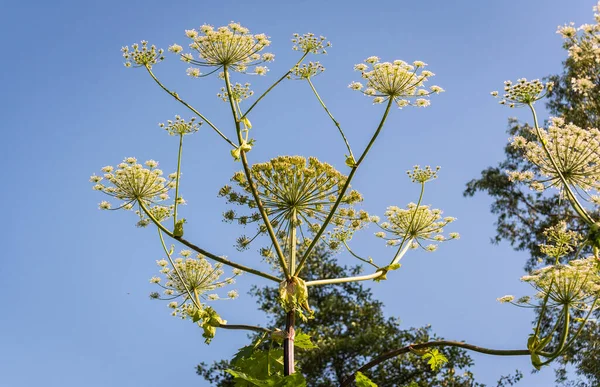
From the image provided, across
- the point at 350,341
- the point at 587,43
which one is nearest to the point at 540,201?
the point at 350,341

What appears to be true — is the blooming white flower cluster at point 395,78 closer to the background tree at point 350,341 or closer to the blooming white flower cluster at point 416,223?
the blooming white flower cluster at point 416,223

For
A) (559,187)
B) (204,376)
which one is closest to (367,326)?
(204,376)

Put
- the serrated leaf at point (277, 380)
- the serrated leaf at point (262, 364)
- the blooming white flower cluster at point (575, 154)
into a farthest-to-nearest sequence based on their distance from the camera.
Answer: the blooming white flower cluster at point (575, 154)
the serrated leaf at point (262, 364)
the serrated leaf at point (277, 380)

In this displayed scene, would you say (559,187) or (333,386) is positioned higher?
(333,386)

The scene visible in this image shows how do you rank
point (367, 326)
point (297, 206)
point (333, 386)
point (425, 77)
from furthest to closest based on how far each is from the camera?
1. point (367, 326)
2. point (333, 386)
3. point (297, 206)
4. point (425, 77)

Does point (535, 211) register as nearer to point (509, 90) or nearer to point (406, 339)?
point (406, 339)

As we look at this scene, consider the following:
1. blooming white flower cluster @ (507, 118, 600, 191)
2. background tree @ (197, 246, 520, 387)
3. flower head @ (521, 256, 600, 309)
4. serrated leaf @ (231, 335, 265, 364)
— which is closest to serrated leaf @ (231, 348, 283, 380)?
serrated leaf @ (231, 335, 265, 364)

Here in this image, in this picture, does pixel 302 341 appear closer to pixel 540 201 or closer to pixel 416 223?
pixel 416 223

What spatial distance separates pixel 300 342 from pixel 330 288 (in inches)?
791

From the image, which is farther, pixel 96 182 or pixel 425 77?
pixel 96 182

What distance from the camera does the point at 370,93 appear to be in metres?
4.86

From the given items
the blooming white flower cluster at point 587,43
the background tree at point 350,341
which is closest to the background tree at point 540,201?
the background tree at point 350,341

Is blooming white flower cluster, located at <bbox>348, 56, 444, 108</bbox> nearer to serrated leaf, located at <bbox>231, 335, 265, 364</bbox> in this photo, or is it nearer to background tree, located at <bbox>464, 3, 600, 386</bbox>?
serrated leaf, located at <bbox>231, 335, 265, 364</bbox>

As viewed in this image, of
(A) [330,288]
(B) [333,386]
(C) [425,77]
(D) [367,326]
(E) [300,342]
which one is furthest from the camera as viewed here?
(A) [330,288]
